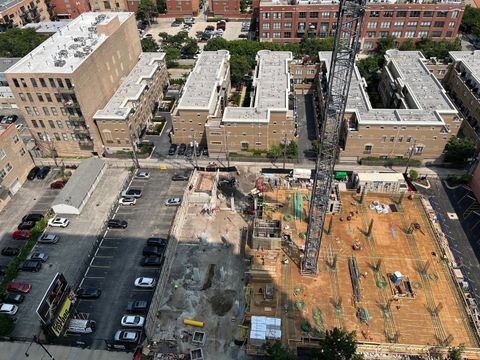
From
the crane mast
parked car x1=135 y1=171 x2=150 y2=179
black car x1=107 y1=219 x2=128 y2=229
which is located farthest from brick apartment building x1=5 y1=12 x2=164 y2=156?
the crane mast

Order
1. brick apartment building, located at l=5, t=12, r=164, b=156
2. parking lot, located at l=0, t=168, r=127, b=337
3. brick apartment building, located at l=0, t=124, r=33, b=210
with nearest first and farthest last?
parking lot, located at l=0, t=168, r=127, b=337
brick apartment building, located at l=0, t=124, r=33, b=210
brick apartment building, located at l=5, t=12, r=164, b=156

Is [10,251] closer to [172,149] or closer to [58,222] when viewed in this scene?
[58,222]

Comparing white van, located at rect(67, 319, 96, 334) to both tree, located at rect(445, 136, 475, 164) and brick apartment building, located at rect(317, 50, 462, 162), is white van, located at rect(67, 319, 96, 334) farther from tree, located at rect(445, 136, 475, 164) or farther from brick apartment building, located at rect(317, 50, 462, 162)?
tree, located at rect(445, 136, 475, 164)

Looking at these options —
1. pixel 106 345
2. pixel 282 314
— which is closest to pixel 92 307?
pixel 106 345

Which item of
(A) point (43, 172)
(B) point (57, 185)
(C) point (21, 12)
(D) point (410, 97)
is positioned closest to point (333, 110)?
(D) point (410, 97)

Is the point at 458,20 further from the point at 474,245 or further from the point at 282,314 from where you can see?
→ the point at 282,314

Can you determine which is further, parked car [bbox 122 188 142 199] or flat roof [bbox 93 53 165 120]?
flat roof [bbox 93 53 165 120]

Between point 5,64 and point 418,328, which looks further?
point 5,64
